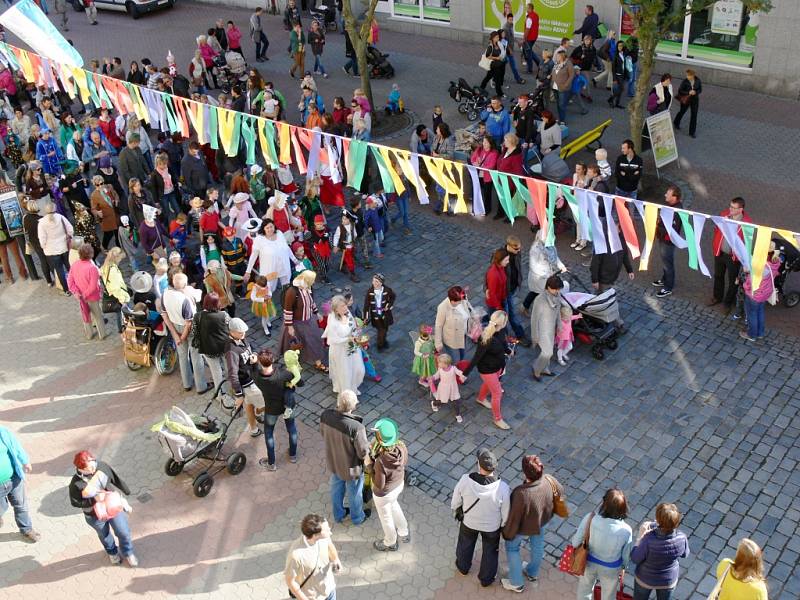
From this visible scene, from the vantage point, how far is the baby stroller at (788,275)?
1143cm

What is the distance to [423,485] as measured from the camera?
944 cm

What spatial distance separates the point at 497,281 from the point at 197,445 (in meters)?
4.34

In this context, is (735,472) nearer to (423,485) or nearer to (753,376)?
(753,376)

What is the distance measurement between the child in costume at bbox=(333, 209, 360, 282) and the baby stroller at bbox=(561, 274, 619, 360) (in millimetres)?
3489

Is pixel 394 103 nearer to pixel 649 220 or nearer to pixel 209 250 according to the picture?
pixel 209 250

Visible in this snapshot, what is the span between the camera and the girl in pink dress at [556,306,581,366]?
10.9 meters

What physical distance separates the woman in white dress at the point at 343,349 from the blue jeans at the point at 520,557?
3.30 m

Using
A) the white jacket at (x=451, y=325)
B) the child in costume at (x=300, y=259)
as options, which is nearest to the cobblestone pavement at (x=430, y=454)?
the white jacket at (x=451, y=325)

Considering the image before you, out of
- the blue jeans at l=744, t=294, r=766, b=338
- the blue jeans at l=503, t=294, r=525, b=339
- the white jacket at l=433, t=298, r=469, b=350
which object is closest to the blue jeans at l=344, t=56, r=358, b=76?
the blue jeans at l=503, t=294, r=525, b=339

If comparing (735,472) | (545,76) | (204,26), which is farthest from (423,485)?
(204,26)

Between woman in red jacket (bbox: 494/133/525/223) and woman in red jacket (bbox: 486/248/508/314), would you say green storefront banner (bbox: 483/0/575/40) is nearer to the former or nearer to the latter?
woman in red jacket (bbox: 494/133/525/223)

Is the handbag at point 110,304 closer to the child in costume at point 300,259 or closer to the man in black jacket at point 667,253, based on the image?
the child in costume at point 300,259

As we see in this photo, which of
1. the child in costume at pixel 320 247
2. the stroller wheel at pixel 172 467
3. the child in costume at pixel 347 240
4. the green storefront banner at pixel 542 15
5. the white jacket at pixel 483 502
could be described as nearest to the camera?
the white jacket at pixel 483 502

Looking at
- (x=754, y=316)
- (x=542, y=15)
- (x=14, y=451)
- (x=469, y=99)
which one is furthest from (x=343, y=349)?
(x=542, y=15)
